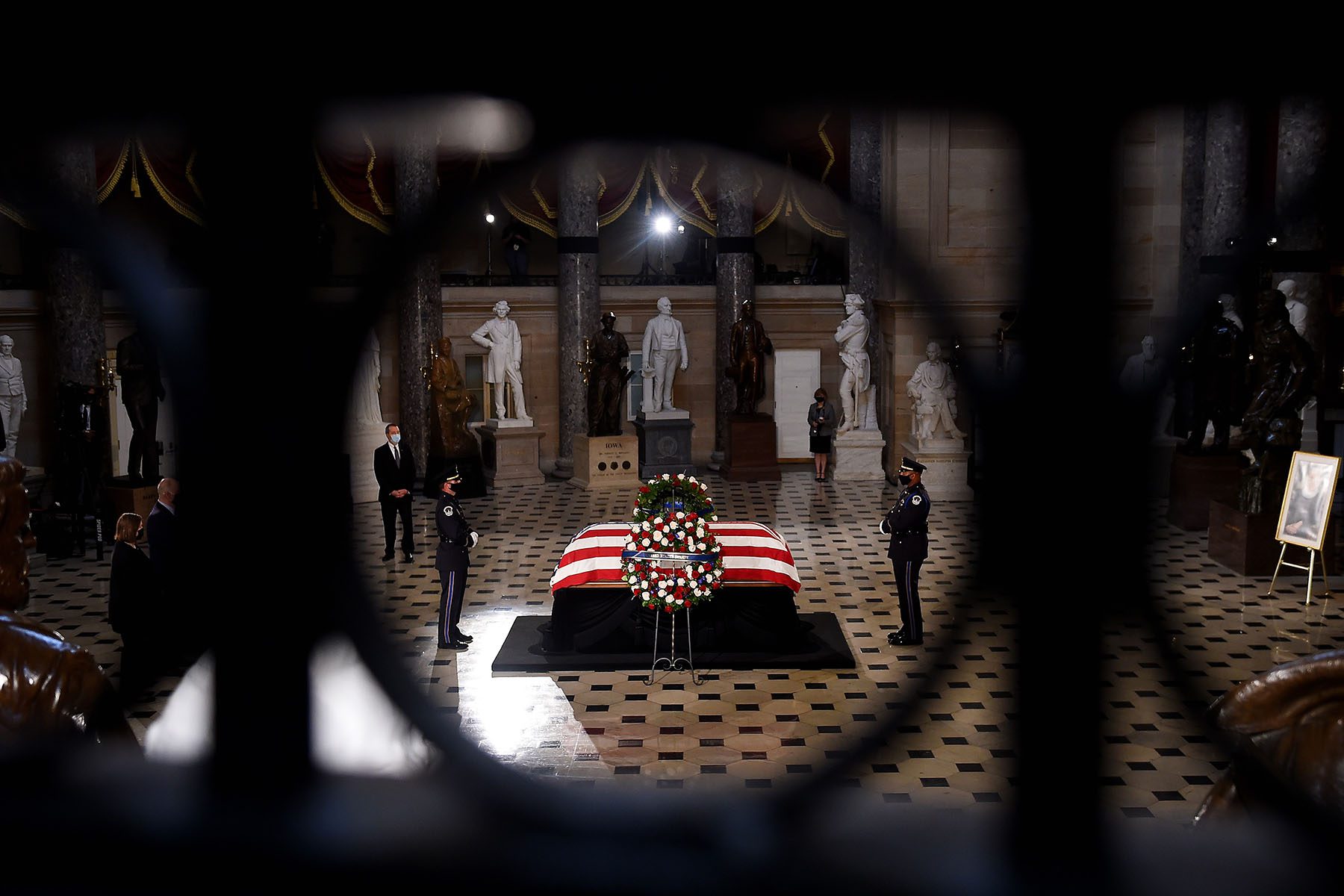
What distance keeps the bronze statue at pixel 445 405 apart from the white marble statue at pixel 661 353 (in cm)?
292

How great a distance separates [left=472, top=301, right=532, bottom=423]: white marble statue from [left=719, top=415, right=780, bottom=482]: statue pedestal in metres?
2.75

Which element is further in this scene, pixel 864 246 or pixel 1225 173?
pixel 864 246

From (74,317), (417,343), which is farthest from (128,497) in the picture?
(417,343)

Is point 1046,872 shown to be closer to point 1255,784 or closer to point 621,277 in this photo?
point 1255,784

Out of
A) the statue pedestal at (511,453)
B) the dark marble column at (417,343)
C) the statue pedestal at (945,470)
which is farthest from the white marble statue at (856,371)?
the dark marble column at (417,343)

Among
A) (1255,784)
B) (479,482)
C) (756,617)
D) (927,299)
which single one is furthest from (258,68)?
(479,482)

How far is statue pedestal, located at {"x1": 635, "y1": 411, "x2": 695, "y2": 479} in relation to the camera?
17.0 metres

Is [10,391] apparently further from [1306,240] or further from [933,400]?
[1306,240]

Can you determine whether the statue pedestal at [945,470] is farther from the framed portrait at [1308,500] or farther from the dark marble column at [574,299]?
the framed portrait at [1308,500]

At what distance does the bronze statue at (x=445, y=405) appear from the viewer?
50.9 feet

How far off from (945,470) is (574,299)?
574 centimetres

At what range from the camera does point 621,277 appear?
19.3 metres

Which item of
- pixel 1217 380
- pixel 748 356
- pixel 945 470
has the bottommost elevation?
pixel 945 470

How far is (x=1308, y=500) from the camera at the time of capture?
33.7 feet
